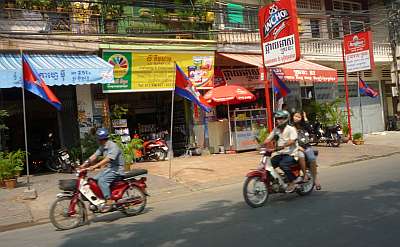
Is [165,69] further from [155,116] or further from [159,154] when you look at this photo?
[159,154]

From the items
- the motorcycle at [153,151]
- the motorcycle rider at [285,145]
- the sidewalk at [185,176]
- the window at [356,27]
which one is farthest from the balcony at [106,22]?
the window at [356,27]

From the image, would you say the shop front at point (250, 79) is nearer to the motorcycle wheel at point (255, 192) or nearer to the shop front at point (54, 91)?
the shop front at point (54, 91)

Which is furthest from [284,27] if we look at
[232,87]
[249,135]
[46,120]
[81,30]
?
[46,120]

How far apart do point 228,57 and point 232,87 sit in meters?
1.36

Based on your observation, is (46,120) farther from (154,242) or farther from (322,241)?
(322,241)

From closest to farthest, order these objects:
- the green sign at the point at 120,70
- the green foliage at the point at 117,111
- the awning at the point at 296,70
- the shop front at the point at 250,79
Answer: the green sign at the point at 120,70
the green foliage at the point at 117,111
the awning at the point at 296,70
the shop front at the point at 250,79

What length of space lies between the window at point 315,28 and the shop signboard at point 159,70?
7476 mm

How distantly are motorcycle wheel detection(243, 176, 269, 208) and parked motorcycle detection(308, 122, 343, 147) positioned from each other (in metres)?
11.5

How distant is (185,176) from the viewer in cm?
1344

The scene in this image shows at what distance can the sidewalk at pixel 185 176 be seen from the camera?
10.1m

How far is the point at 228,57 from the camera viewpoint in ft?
60.6

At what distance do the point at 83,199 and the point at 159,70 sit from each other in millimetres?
9224

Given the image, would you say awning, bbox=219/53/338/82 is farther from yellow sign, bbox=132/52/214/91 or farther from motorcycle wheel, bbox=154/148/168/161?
motorcycle wheel, bbox=154/148/168/161

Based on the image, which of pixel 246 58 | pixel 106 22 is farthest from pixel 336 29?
pixel 106 22
